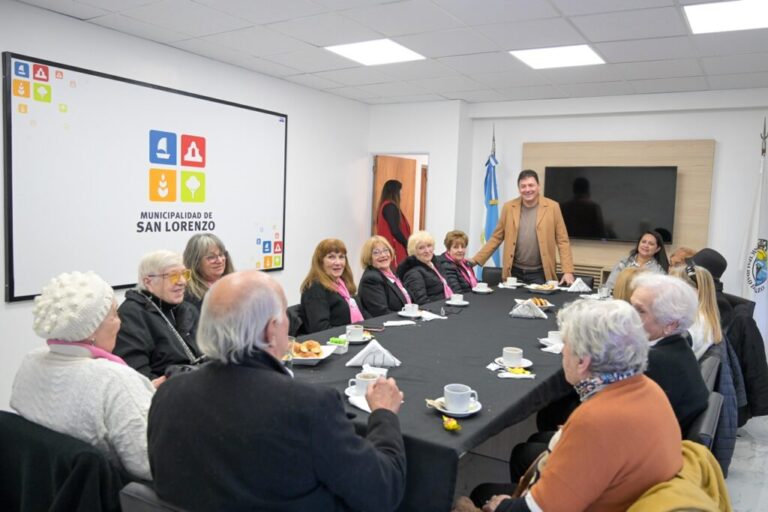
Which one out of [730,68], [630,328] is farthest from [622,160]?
[630,328]

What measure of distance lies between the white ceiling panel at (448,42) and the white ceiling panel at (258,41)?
867 mm

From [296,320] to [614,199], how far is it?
14.8 feet


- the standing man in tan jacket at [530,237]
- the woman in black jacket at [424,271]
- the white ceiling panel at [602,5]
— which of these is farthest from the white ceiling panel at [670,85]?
the woman in black jacket at [424,271]

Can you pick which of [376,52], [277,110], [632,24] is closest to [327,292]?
[376,52]

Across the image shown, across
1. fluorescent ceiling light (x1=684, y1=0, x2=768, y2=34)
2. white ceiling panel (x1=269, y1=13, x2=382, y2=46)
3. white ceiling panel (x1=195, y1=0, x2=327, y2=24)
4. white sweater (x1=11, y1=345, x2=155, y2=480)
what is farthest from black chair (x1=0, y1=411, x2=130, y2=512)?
fluorescent ceiling light (x1=684, y1=0, x2=768, y2=34)

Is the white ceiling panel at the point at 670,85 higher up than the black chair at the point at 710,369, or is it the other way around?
the white ceiling panel at the point at 670,85

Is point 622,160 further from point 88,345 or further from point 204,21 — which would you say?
point 88,345

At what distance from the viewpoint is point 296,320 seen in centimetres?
314

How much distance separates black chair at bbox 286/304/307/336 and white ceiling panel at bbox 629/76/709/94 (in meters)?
4.10

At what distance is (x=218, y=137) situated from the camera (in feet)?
16.9

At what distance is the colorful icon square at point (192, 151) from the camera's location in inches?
190

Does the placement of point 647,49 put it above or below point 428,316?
above

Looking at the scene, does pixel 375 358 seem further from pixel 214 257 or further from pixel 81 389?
pixel 214 257

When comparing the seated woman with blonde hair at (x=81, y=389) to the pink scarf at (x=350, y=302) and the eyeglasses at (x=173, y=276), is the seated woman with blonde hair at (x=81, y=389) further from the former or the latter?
the pink scarf at (x=350, y=302)
